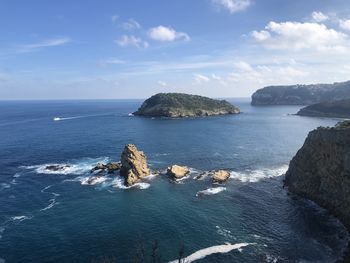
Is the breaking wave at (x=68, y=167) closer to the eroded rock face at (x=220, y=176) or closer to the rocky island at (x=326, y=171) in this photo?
the eroded rock face at (x=220, y=176)

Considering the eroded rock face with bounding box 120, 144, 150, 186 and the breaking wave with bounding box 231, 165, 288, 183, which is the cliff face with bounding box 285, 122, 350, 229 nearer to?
the breaking wave with bounding box 231, 165, 288, 183

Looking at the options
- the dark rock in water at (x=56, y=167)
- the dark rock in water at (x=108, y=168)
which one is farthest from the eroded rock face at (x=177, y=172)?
the dark rock in water at (x=56, y=167)

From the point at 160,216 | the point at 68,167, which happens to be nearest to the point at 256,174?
the point at 160,216

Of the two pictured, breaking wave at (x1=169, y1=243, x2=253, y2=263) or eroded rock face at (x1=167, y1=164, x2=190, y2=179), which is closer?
breaking wave at (x1=169, y1=243, x2=253, y2=263)

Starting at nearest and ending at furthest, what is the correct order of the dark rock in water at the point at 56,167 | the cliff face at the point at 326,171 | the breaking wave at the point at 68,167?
1. the cliff face at the point at 326,171
2. the breaking wave at the point at 68,167
3. the dark rock in water at the point at 56,167

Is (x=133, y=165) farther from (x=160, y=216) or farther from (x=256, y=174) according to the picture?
(x=256, y=174)

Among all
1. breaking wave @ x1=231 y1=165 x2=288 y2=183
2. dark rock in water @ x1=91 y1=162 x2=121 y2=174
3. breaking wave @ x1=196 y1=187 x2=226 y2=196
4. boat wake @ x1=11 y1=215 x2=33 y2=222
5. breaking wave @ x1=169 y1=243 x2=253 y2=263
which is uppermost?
dark rock in water @ x1=91 y1=162 x2=121 y2=174

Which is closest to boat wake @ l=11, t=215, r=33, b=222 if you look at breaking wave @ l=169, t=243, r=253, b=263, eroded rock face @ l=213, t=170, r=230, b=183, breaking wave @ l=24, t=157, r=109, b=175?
breaking wave @ l=24, t=157, r=109, b=175
